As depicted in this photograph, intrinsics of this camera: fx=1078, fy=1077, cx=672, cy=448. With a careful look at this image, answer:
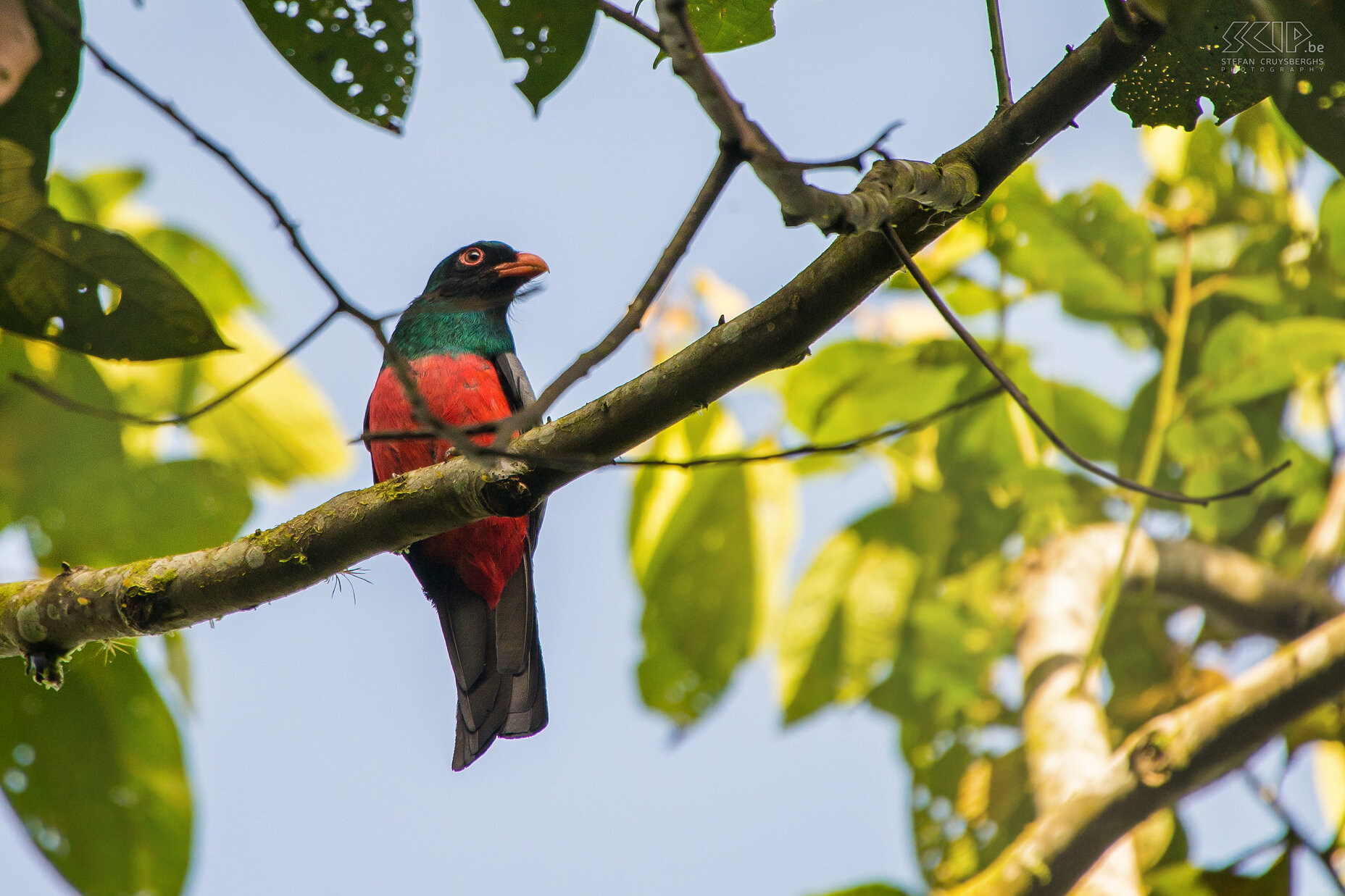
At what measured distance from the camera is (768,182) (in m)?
1.70

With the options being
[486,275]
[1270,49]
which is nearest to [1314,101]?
[1270,49]

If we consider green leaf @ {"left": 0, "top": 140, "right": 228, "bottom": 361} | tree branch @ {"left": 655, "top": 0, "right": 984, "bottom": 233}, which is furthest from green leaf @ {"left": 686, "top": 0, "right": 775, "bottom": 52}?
green leaf @ {"left": 0, "top": 140, "right": 228, "bottom": 361}

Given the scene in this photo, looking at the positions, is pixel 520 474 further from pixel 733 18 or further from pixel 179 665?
pixel 179 665

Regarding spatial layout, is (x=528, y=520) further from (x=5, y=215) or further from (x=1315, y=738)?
(x=1315, y=738)

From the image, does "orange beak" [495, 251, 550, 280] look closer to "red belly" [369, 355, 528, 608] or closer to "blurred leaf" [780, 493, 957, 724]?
"red belly" [369, 355, 528, 608]

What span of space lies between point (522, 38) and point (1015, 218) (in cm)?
263

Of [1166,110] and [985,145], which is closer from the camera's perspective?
[985,145]

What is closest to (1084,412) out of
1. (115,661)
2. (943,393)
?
(943,393)

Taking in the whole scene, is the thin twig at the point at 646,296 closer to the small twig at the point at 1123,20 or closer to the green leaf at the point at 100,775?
the small twig at the point at 1123,20

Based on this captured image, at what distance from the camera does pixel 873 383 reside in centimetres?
455

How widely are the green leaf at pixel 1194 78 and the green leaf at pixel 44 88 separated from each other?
2.15 meters

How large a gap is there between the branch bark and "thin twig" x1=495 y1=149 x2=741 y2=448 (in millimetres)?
454

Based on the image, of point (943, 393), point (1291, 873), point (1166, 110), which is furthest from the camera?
point (943, 393)

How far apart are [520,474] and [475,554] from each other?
5.93ft
